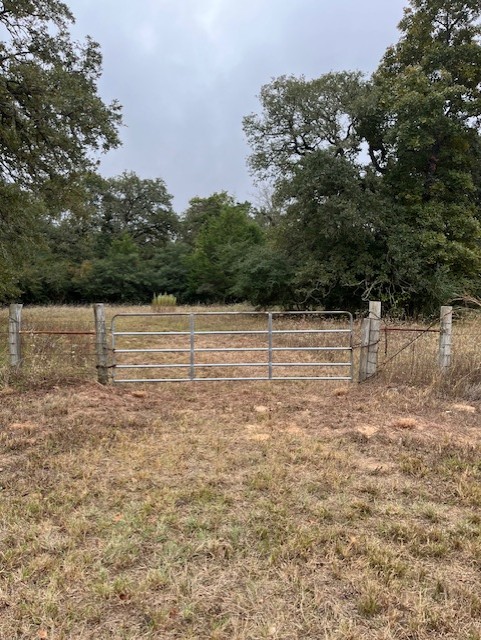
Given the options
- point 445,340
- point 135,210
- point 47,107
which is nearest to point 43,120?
point 47,107

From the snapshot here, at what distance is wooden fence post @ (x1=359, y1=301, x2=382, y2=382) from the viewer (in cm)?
670

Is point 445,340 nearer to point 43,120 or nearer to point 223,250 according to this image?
point 43,120

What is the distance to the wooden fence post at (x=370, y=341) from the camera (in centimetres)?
670

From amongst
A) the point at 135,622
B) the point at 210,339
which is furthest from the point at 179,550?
the point at 210,339

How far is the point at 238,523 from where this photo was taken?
2945 mm

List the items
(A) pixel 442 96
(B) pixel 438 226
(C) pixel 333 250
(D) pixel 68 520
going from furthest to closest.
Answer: (C) pixel 333 250, (B) pixel 438 226, (A) pixel 442 96, (D) pixel 68 520

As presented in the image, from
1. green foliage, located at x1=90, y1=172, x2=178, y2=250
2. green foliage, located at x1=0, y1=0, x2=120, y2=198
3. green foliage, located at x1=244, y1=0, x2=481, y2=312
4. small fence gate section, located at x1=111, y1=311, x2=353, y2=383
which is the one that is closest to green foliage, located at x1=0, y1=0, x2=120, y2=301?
green foliage, located at x1=0, y1=0, x2=120, y2=198

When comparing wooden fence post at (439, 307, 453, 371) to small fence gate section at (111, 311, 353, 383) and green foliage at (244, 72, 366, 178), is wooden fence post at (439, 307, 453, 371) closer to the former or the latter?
small fence gate section at (111, 311, 353, 383)

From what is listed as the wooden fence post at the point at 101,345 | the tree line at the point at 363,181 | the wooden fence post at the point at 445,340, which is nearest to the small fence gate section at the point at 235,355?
the wooden fence post at the point at 101,345

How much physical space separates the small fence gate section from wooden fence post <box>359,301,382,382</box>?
191 mm

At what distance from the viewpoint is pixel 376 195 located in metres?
17.3

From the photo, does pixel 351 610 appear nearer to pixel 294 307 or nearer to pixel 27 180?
pixel 27 180

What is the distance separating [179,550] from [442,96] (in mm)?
16948

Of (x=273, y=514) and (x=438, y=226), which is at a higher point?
(x=438, y=226)
